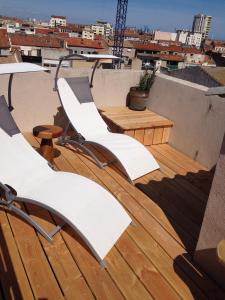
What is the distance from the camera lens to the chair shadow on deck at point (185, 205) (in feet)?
7.60

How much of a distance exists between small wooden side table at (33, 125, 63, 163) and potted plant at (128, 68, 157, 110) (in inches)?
75.4

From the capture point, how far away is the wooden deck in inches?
79.0

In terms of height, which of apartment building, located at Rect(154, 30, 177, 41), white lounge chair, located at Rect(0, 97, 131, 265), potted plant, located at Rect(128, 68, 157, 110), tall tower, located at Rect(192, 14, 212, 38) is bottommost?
white lounge chair, located at Rect(0, 97, 131, 265)

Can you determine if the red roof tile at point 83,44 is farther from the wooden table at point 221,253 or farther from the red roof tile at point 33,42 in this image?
the wooden table at point 221,253

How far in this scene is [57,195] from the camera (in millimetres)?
2441

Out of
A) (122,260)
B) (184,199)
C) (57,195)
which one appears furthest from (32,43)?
(122,260)

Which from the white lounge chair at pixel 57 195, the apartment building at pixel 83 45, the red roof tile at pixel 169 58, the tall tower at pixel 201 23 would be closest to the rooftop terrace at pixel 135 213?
the white lounge chair at pixel 57 195

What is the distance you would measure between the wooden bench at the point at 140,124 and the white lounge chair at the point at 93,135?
321 mm

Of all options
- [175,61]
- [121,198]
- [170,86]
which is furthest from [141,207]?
[175,61]

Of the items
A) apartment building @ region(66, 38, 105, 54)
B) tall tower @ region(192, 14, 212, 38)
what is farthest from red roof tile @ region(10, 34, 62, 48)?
tall tower @ region(192, 14, 212, 38)

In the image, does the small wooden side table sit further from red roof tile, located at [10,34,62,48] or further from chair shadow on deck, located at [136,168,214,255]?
red roof tile, located at [10,34,62,48]

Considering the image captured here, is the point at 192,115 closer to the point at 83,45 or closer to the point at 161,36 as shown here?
the point at 83,45

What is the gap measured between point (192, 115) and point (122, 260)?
9.00 ft

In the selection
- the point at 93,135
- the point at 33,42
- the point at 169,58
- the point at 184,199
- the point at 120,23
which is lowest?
the point at 169,58
